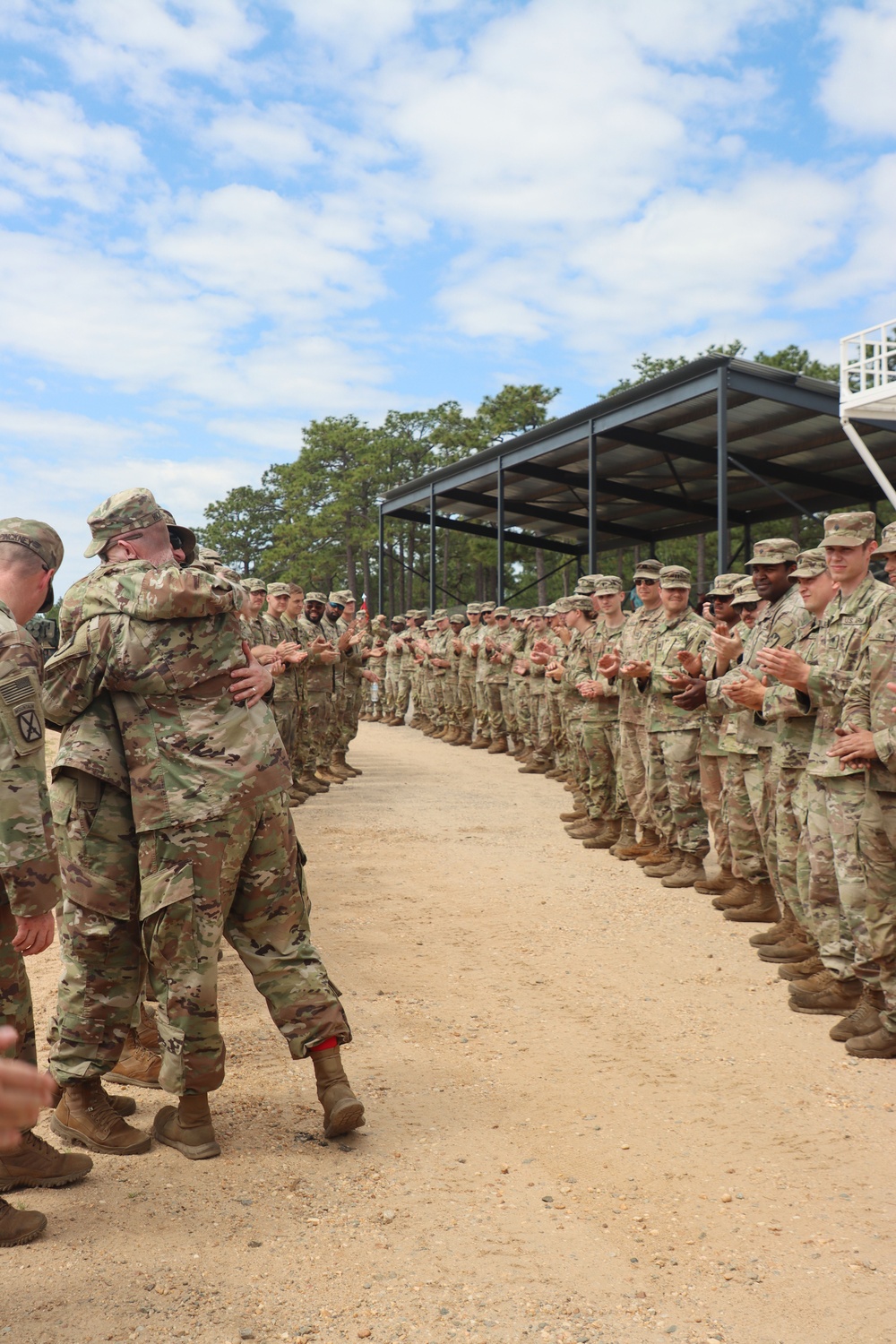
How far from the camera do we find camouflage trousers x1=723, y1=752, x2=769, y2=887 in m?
6.81

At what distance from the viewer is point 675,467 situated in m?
22.1

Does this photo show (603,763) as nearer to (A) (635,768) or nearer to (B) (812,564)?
(A) (635,768)

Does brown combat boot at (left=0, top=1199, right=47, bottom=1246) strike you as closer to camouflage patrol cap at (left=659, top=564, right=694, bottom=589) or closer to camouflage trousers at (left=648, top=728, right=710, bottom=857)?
camouflage trousers at (left=648, top=728, right=710, bottom=857)

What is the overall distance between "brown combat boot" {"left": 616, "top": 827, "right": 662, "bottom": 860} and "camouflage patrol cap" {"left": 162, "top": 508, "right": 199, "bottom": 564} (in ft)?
18.7

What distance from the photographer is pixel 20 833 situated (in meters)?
3.19

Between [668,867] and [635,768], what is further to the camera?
[635,768]

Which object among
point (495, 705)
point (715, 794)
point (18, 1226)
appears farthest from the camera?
point (495, 705)

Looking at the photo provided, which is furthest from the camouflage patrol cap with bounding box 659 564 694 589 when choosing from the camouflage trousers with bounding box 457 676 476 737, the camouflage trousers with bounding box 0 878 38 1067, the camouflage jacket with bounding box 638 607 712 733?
the camouflage trousers with bounding box 457 676 476 737

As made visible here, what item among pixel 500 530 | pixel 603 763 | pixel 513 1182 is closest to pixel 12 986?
pixel 513 1182

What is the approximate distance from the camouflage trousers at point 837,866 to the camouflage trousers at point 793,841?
0.25m

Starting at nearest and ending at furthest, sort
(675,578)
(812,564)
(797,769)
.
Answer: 1. (812,564)
2. (797,769)
3. (675,578)

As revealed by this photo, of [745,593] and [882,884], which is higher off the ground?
[745,593]

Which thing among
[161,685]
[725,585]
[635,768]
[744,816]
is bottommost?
[744,816]

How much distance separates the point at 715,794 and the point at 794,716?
2.32 m
